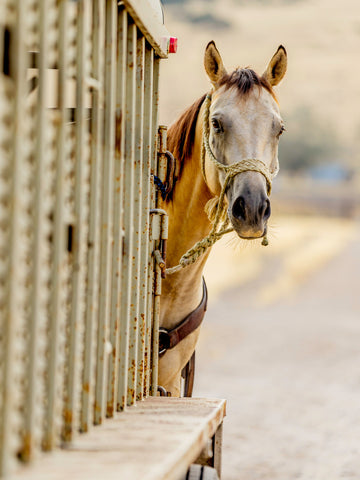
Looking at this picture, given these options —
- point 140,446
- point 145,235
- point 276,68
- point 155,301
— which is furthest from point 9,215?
point 276,68

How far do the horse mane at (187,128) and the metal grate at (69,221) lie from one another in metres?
0.59

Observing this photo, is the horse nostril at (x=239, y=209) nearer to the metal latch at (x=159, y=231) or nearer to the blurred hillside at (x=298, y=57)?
the metal latch at (x=159, y=231)

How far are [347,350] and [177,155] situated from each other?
770 centimetres

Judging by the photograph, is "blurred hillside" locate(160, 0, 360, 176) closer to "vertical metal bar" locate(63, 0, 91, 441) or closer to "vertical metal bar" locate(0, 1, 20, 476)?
"vertical metal bar" locate(63, 0, 91, 441)

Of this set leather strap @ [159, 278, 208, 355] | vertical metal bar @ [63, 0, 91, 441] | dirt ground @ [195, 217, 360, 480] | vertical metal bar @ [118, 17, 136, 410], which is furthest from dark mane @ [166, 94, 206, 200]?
vertical metal bar @ [63, 0, 91, 441]

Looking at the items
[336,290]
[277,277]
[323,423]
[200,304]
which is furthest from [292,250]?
[200,304]

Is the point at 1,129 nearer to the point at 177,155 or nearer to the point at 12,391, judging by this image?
the point at 12,391

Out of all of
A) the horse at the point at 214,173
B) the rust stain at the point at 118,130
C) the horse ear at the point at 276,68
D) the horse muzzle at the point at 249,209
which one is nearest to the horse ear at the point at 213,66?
the horse at the point at 214,173

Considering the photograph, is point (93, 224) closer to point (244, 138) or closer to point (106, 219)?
point (106, 219)

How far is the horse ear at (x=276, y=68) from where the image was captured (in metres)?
3.54

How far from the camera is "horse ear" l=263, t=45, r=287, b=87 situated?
3.54m

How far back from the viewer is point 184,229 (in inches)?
144

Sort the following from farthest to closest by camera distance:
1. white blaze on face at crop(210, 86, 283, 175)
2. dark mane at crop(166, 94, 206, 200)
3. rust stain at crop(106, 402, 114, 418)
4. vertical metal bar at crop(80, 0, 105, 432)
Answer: dark mane at crop(166, 94, 206, 200) < white blaze on face at crop(210, 86, 283, 175) < rust stain at crop(106, 402, 114, 418) < vertical metal bar at crop(80, 0, 105, 432)

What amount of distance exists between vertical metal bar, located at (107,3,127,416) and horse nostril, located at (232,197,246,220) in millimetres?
652
